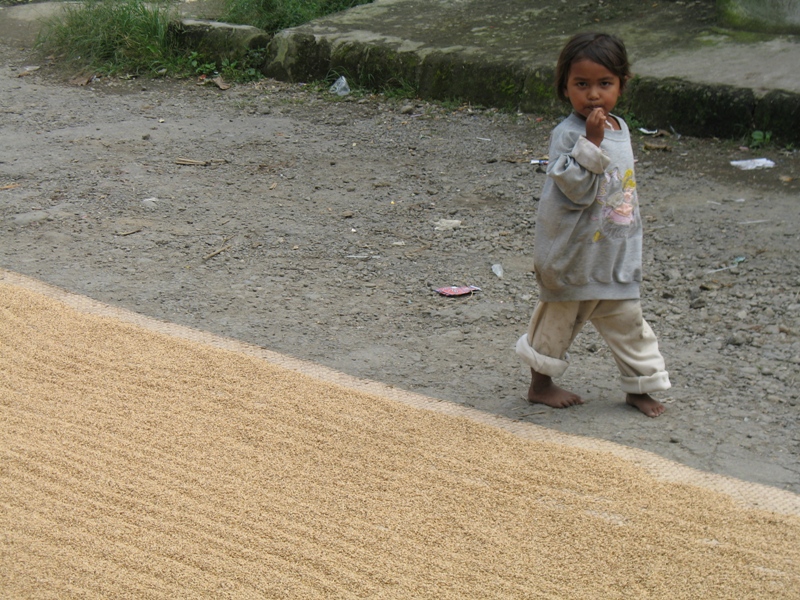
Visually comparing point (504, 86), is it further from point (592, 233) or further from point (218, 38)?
point (592, 233)

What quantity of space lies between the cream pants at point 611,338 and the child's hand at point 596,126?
52 centimetres

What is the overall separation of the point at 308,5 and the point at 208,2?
5.21 ft

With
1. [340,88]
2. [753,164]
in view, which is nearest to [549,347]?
[753,164]

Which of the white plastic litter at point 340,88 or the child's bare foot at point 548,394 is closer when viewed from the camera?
the child's bare foot at point 548,394

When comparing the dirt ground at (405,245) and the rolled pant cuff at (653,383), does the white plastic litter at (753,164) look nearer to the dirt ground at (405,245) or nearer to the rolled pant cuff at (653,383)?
the dirt ground at (405,245)

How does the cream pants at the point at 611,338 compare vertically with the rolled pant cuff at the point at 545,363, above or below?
above

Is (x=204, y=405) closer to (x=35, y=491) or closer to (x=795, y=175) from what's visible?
(x=35, y=491)

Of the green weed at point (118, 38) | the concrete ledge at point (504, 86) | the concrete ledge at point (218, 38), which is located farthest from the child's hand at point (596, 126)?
the green weed at point (118, 38)

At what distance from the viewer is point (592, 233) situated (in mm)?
2879

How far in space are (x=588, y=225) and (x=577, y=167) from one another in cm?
21

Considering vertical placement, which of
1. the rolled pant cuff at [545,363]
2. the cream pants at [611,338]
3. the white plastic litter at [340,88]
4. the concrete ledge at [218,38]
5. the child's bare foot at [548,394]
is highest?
the cream pants at [611,338]

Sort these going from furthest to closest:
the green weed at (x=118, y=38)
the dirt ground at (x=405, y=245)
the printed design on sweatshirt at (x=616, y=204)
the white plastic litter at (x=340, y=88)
A: 1. the green weed at (x=118, y=38)
2. the white plastic litter at (x=340, y=88)
3. the dirt ground at (x=405, y=245)
4. the printed design on sweatshirt at (x=616, y=204)

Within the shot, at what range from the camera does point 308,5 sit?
352 inches

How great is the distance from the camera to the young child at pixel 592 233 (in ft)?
9.08
